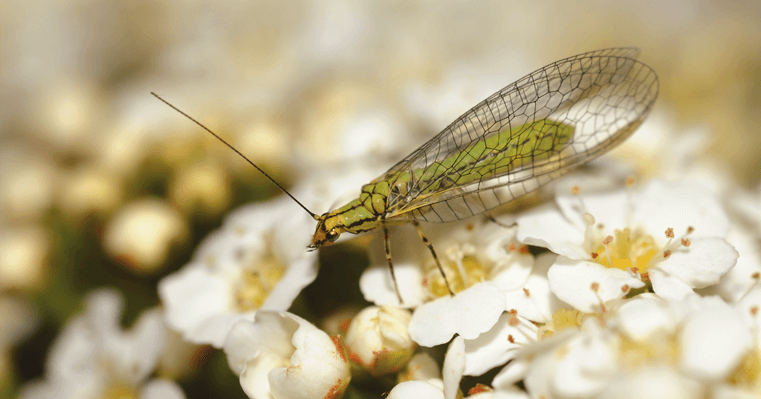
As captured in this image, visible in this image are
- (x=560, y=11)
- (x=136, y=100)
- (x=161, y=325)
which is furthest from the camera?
(x=560, y=11)

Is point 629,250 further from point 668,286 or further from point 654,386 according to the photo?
point 654,386

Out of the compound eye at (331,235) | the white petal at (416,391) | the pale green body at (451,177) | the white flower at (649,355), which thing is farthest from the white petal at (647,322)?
the compound eye at (331,235)

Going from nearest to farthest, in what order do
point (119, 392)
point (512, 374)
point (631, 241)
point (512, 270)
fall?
point (512, 374), point (512, 270), point (631, 241), point (119, 392)

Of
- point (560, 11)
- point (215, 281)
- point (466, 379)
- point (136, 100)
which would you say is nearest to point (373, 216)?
point (466, 379)

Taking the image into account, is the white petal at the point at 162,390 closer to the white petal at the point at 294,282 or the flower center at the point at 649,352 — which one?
the white petal at the point at 294,282

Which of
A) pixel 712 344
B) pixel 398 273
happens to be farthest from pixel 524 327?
pixel 712 344

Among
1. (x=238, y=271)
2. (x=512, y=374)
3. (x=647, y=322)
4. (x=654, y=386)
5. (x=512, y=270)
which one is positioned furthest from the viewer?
(x=238, y=271)

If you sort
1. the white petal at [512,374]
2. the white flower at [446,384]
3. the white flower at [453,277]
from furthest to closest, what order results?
the white flower at [453,277]
the white flower at [446,384]
the white petal at [512,374]

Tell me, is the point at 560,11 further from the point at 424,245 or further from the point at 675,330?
the point at 675,330
